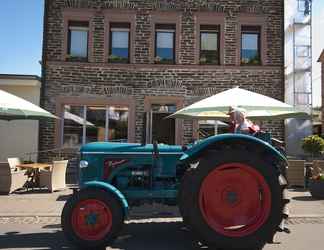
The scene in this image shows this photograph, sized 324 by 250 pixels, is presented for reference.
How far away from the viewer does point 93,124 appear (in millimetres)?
17094

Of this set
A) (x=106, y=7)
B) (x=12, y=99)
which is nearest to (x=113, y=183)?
(x=12, y=99)

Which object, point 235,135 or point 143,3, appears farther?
point 143,3

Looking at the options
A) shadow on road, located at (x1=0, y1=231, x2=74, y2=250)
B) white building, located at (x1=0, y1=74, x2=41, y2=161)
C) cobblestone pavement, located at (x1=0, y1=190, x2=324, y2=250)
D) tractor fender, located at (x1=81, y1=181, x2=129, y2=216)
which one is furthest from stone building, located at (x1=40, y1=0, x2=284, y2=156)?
tractor fender, located at (x1=81, y1=181, x2=129, y2=216)

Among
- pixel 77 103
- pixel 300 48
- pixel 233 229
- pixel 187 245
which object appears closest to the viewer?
pixel 233 229

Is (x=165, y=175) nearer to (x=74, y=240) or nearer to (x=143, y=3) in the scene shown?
(x=74, y=240)

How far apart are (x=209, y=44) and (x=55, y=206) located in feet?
31.5

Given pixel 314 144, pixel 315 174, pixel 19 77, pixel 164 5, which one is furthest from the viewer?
pixel 19 77

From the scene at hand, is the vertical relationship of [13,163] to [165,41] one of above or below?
below

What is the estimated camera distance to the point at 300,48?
19.5 metres

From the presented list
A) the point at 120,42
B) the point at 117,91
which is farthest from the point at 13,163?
the point at 120,42

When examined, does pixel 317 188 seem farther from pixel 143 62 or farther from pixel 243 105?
pixel 143 62

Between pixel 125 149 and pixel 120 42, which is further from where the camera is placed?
pixel 120 42

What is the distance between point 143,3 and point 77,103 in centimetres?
429

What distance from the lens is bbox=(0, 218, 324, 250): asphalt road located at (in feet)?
21.2
